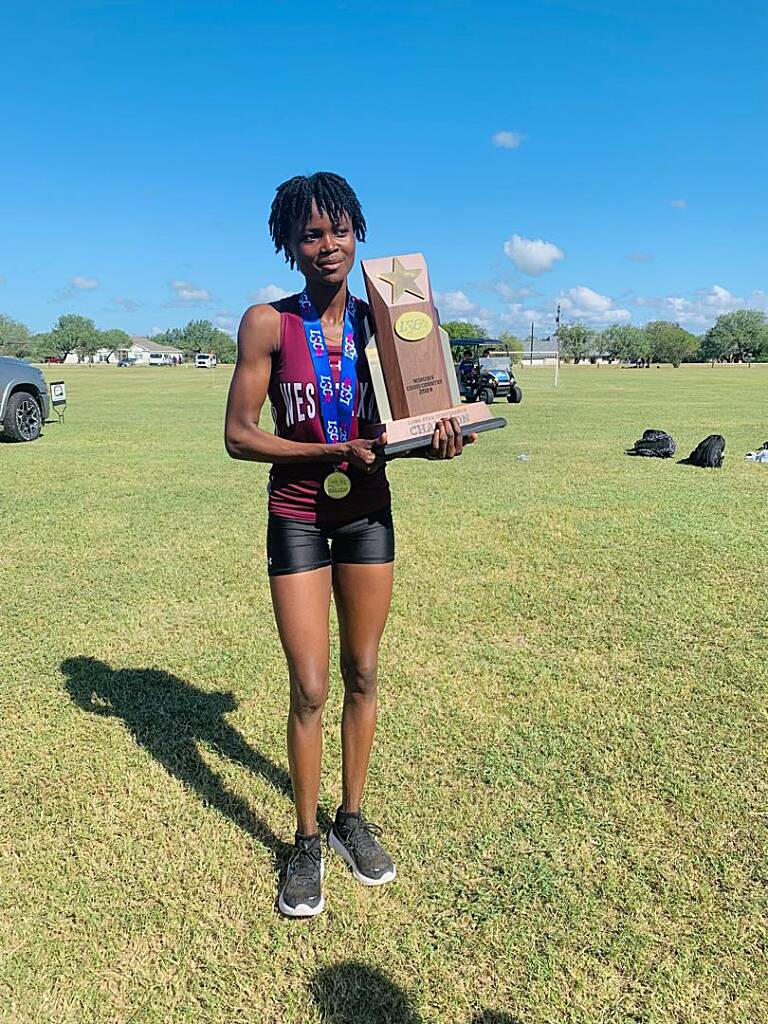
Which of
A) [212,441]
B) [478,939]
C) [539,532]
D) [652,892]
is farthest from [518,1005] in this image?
[212,441]

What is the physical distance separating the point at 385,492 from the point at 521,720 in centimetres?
170

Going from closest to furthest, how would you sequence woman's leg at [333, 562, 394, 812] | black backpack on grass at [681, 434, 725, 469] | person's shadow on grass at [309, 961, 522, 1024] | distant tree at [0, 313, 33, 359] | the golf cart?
person's shadow on grass at [309, 961, 522, 1024] < woman's leg at [333, 562, 394, 812] < black backpack on grass at [681, 434, 725, 469] < the golf cart < distant tree at [0, 313, 33, 359]

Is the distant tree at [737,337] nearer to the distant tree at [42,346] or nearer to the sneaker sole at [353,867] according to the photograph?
the distant tree at [42,346]

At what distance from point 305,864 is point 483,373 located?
22473 mm

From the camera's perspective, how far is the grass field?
209cm

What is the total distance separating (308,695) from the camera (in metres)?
2.34

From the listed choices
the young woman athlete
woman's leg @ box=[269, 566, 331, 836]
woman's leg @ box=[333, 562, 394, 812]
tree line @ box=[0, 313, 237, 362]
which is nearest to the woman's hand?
the young woman athlete

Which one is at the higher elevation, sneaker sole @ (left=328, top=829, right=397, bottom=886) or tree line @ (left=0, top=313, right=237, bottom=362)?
tree line @ (left=0, top=313, right=237, bottom=362)

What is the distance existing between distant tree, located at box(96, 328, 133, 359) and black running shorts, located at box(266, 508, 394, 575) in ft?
475

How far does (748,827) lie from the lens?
2.74 m

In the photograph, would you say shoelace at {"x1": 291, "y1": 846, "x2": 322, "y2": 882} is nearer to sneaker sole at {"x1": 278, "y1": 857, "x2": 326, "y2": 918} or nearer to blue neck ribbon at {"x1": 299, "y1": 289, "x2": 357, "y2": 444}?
sneaker sole at {"x1": 278, "y1": 857, "x2": 326, "y2": 918}

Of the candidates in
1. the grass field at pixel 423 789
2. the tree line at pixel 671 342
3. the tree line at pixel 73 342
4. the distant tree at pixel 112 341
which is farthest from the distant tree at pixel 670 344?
the grass field at pixel 423 789

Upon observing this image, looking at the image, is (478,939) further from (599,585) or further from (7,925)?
(599,585)

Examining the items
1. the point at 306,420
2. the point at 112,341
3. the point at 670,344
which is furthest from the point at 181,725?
the point at 112,341
